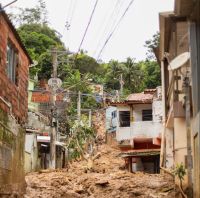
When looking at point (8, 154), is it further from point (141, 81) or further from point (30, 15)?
point (30, 15)

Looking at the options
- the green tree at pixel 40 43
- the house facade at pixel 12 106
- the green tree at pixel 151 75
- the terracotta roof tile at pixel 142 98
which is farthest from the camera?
the green tree at pixel 151 75

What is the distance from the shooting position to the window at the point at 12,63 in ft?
45.2

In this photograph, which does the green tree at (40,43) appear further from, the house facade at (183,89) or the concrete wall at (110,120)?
the house facade at (183,89)

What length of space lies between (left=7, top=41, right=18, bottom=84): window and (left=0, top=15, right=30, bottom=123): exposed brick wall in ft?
0.57

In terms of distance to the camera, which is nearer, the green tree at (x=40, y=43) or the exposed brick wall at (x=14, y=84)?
the exposed brick wall at (x=14, y=84)

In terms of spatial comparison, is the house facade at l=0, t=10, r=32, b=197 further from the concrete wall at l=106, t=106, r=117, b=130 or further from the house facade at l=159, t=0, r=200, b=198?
the concrete wall at l=106, t=106, r=117, b=130

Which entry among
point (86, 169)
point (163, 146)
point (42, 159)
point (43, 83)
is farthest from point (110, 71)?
point (163, 146)

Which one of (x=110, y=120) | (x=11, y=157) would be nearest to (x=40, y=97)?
(x=110, y=120)

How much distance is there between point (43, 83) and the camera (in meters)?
56.8

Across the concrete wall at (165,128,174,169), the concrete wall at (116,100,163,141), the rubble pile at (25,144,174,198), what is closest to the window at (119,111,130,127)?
the concrete wall at (116,100,163,141)

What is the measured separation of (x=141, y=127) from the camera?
122 feet

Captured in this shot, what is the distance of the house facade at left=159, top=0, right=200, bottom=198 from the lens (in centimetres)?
958

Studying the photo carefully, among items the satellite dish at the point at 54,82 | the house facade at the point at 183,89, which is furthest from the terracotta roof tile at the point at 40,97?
the house facade at the point at 183,89

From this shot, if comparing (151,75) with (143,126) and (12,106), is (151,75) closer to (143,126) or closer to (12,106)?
(143,126)
